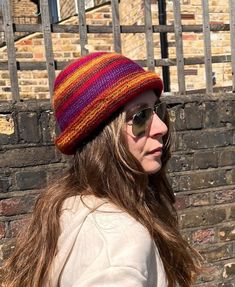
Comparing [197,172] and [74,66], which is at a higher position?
[74,66]

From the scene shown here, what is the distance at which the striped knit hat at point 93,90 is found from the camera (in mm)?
1242

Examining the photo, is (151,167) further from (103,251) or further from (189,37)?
(189,37)

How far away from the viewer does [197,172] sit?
3.19 m

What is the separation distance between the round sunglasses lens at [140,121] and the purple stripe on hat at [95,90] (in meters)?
0.13

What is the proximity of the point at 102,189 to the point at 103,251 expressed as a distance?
0.85 ft

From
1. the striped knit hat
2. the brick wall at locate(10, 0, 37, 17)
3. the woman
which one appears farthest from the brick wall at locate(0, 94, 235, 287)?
the brick wall at locate(10, 0, 37, 17)

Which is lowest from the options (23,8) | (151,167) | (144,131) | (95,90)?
(151,167)

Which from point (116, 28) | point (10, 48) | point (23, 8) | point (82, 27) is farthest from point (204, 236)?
point (23, 8)

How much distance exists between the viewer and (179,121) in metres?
3.11

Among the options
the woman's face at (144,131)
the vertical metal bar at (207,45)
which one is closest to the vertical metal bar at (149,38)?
the vertical metal bar at (207,45)

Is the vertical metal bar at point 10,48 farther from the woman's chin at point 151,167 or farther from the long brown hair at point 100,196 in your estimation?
the woman's chin at point 151,167

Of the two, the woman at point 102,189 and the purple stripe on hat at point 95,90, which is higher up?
the purple stripe on hat at point 95,90

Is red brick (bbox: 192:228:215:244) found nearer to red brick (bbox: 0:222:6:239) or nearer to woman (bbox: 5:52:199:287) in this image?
red brick (bbox: 0:222:6:239)

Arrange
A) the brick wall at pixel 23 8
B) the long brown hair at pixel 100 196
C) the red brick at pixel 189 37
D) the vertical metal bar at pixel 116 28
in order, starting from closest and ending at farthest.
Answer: the long brown hair at pixel 100 196, the vertical metal bar at pixel 116 28, the red brick at pixel 189 37, the brick wall at pixel 23 8
